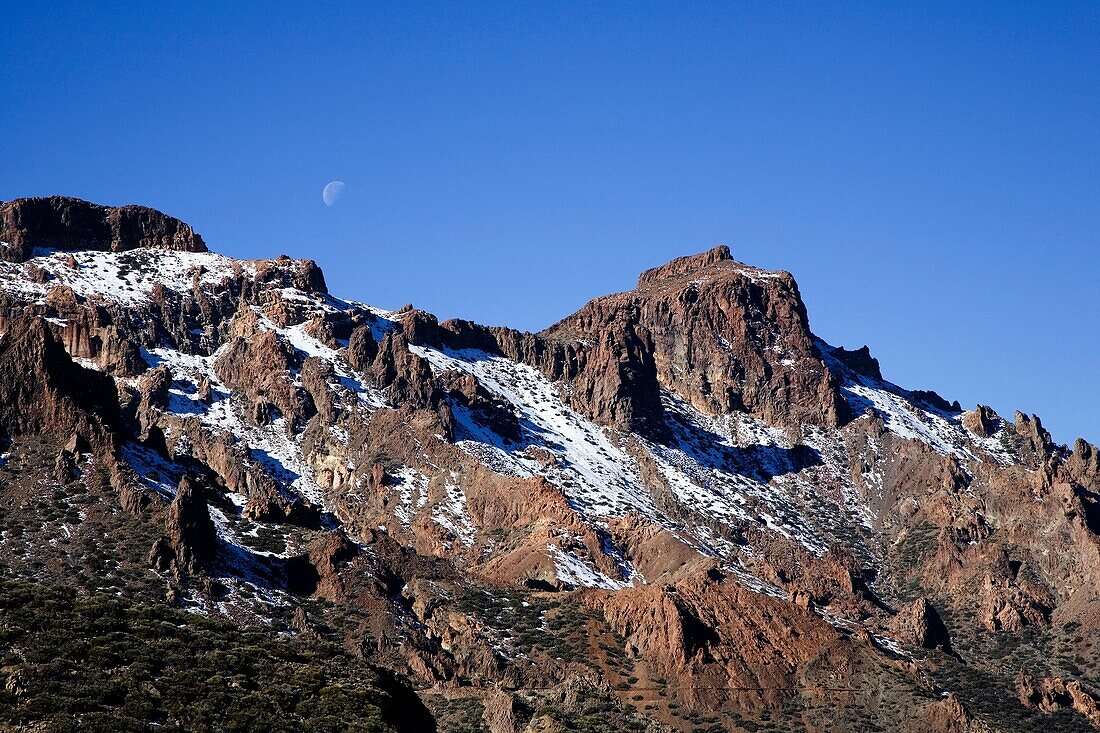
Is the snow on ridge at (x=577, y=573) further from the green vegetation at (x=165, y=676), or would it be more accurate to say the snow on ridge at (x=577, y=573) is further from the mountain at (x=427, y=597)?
the green vegetation at (x=165, y=676)

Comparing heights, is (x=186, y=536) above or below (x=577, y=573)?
below

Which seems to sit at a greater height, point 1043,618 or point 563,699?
point 1043,618

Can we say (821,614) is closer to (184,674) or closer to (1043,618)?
(1043,618)

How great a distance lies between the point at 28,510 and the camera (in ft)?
396

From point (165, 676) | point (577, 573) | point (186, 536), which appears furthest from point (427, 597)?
point (165, 676)

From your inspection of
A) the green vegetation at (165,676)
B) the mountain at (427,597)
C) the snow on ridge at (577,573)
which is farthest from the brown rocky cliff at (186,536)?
the green vegetation at (165,676)

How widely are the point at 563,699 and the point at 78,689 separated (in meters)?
33.5

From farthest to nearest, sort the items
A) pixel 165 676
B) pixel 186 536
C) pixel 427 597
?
pixel 427 597 < pixel 186 536 < pixel 165 676

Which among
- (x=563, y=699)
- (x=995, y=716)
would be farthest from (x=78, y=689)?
(x=995, y=716)

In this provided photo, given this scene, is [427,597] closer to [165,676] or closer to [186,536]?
[186,536]

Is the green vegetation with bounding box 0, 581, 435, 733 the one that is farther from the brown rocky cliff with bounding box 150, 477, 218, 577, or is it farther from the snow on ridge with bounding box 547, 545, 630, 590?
the snow on ridge with bounding box 547, 545, 630, 590

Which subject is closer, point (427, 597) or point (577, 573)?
point (427, 597)

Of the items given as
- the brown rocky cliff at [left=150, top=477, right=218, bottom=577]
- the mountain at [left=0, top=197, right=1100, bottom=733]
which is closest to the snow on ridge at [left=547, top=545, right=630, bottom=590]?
the mountain at [left=0, top=197, right=1100, bottom=733]

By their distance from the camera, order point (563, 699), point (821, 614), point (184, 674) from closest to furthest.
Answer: point (184, 674)
point (563, 699)
point (821, 614)
